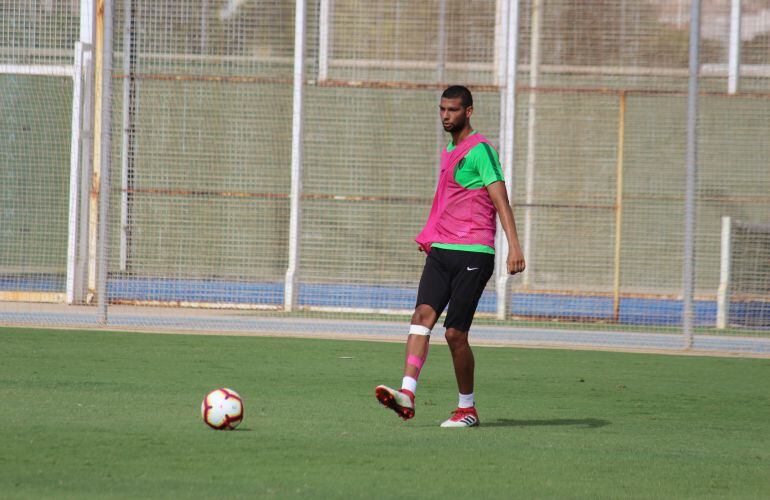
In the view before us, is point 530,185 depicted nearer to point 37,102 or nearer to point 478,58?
point 478,58

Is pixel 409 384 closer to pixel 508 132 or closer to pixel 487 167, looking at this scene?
pixel 487 167

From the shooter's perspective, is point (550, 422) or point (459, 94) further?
point (550, 422)

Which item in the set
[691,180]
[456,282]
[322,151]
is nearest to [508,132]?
[691,180]

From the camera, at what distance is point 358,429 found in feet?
21.5

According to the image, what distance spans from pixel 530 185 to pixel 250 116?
402 cm

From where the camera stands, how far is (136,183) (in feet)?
51.1

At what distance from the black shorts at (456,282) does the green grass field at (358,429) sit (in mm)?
676

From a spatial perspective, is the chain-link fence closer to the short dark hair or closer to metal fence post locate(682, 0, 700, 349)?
metal fence post locate(682, 0, 700, 349)

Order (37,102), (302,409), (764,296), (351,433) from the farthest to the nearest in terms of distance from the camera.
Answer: (37,102) < (764,296) < (302,409) < (351,433)

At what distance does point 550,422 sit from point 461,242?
124cm

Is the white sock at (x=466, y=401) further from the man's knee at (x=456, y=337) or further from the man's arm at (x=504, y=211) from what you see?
the man's arm at (x=504, y=211)

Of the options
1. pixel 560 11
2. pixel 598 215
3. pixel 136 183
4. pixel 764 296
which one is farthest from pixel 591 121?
pixel 136 183

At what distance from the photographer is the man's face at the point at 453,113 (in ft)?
22.6

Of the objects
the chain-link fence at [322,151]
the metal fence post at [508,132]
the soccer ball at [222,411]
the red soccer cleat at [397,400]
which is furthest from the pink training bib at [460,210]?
the metal fence post at [508,132]
